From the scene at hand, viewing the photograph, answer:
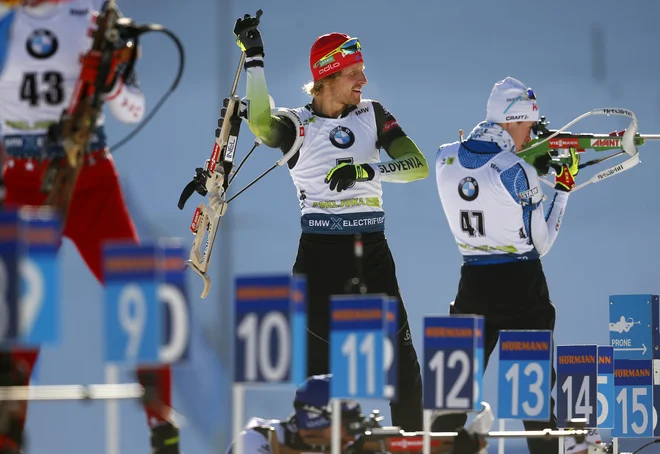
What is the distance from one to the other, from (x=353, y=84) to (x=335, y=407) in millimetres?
1413

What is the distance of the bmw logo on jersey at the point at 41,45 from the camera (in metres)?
3.11

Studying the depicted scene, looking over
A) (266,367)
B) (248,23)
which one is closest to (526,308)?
(248,23)

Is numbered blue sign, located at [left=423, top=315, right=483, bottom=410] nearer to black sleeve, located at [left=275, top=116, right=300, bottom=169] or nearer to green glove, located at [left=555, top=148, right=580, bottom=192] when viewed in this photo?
black sleeve, located at [left=275, top=116, right=300, bottom=169]

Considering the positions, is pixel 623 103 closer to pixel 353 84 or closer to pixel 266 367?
pixel 353 84

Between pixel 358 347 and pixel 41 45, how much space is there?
0.99 metres

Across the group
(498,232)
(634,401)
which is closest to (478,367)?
(498,232)

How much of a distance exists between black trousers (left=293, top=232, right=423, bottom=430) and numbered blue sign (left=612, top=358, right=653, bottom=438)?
73 cm

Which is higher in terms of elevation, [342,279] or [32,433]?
[342,279]

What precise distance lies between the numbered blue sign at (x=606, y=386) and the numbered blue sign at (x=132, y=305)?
1937mm

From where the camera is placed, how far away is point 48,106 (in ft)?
10.3

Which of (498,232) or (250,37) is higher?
(250,37)

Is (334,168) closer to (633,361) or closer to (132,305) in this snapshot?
(633,361)

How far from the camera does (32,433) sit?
→ 200 inches

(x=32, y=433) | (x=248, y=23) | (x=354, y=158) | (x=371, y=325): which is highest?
(x=248, y=23)
